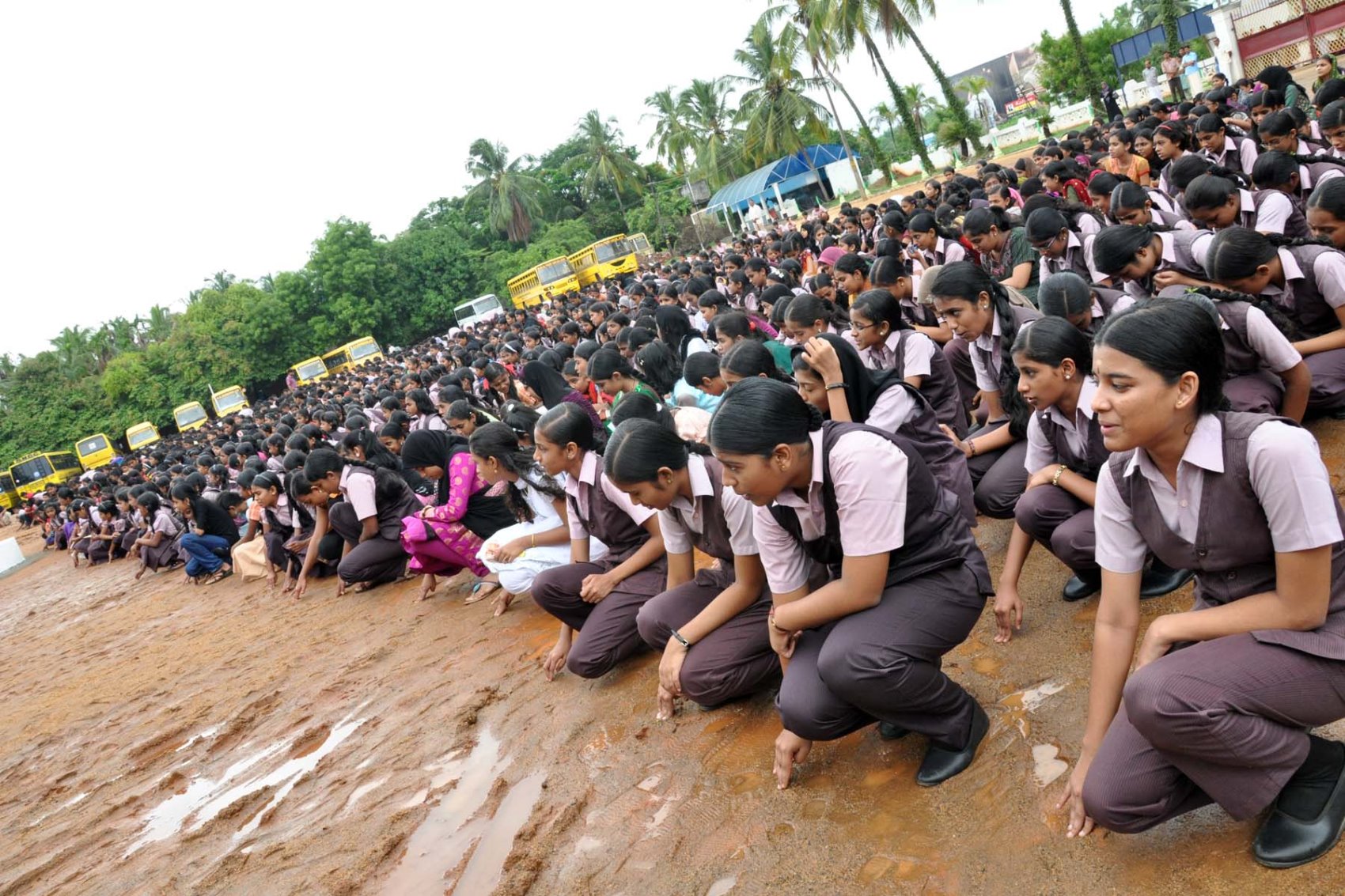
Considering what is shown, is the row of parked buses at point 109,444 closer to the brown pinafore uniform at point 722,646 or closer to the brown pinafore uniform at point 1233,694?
the brown pinafore uniform at point 722,646

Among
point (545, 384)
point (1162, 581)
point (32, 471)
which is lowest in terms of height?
point (1162, 581)

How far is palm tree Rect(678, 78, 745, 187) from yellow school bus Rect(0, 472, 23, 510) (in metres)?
29.3

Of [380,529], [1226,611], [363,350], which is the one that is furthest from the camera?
[363,350]

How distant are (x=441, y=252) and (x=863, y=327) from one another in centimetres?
4154

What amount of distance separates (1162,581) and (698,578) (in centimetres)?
164

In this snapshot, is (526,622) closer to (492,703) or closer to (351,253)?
(492,703)

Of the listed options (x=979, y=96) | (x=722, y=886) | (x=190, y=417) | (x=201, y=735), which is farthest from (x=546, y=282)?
(x=722, y=886)

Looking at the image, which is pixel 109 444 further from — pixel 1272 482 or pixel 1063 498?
pixel 1272 482

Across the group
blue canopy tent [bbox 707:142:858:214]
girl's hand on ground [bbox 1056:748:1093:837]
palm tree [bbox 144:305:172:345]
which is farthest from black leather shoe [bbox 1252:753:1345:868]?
palm tree [bbox 144:305:172:345]

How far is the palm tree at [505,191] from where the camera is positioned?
151 ft

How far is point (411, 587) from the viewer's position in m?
7.04

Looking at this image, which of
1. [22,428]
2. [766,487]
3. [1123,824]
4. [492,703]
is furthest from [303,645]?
[22,428]

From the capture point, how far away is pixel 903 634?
2.47 m

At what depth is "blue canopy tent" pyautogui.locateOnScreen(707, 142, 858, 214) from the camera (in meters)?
35.8
